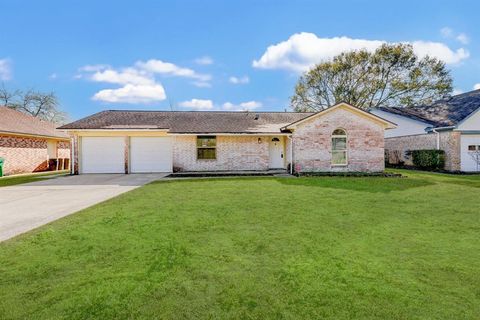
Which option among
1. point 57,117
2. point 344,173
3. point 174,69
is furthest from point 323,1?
point 57,117

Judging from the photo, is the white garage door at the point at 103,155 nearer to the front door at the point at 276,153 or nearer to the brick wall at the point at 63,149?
the brick wall at the point at 63,149

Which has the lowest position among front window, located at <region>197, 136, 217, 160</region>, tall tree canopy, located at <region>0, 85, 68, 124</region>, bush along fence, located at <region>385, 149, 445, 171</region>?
bush along fence, located at <region>385, 149, 445, 171</region>

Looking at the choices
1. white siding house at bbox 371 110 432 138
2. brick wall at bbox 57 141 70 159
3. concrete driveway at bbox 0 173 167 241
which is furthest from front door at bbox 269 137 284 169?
brick wall at bbox 57 141 70 159

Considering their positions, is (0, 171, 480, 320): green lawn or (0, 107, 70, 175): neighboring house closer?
(0, 171, 480, 320): green lawn

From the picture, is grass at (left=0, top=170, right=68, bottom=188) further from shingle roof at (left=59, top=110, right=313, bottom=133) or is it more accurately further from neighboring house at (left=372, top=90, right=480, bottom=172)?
neighboring house at (left=372, top=90, right=480, bottom=172)

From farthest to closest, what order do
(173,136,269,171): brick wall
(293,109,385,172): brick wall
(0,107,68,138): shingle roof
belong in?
(0,107,68,138): shingle roof < (173,136,269,171): brick wall < (293,109,385,172): brick wall

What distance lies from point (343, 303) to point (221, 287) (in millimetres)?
1321

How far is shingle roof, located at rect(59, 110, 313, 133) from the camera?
685 inches

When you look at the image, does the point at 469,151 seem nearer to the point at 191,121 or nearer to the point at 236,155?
the point at 236,155

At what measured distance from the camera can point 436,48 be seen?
32750 millimetres

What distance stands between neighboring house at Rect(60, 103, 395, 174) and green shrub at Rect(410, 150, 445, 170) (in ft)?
16.7

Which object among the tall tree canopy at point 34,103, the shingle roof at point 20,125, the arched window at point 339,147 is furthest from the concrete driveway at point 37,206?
the tall tree canopy at point 34,103

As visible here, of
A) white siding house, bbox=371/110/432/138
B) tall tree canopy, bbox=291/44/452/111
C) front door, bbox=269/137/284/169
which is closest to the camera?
front door, bbox=269/137/284/169

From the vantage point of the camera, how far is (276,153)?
18.5 metres
